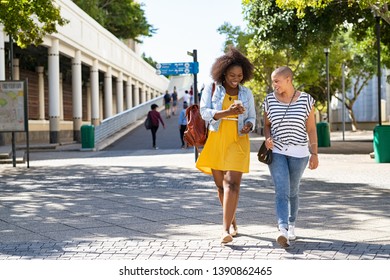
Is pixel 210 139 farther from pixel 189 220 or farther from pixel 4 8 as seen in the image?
pixel 4 8

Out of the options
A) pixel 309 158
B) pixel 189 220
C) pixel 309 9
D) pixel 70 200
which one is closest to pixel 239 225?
pixel 189 220

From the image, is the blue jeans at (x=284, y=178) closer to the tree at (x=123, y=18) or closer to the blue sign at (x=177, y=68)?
the blue sign at (x=177, y=68)

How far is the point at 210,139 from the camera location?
264 inches

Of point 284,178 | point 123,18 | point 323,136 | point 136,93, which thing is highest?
point 123,18

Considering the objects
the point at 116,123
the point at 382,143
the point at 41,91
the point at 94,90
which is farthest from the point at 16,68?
the point at 382,143

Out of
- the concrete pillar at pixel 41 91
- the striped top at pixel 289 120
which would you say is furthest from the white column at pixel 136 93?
the striped top at pixel 289 120

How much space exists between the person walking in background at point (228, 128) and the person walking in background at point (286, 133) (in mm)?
263

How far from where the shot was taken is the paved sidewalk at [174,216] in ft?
20.0

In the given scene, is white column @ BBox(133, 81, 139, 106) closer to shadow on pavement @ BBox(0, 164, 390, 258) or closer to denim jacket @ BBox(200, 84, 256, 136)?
shadow on pavement @ BBox(0, 164, 390, 258)

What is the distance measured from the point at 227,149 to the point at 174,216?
2150 mm

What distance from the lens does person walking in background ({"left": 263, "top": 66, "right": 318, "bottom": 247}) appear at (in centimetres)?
634

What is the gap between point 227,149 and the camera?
660 centimetres

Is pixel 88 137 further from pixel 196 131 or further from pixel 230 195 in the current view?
pixel 230 195

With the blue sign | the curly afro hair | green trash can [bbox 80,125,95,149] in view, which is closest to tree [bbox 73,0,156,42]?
green trash can [bbox 80,125,95,149]
